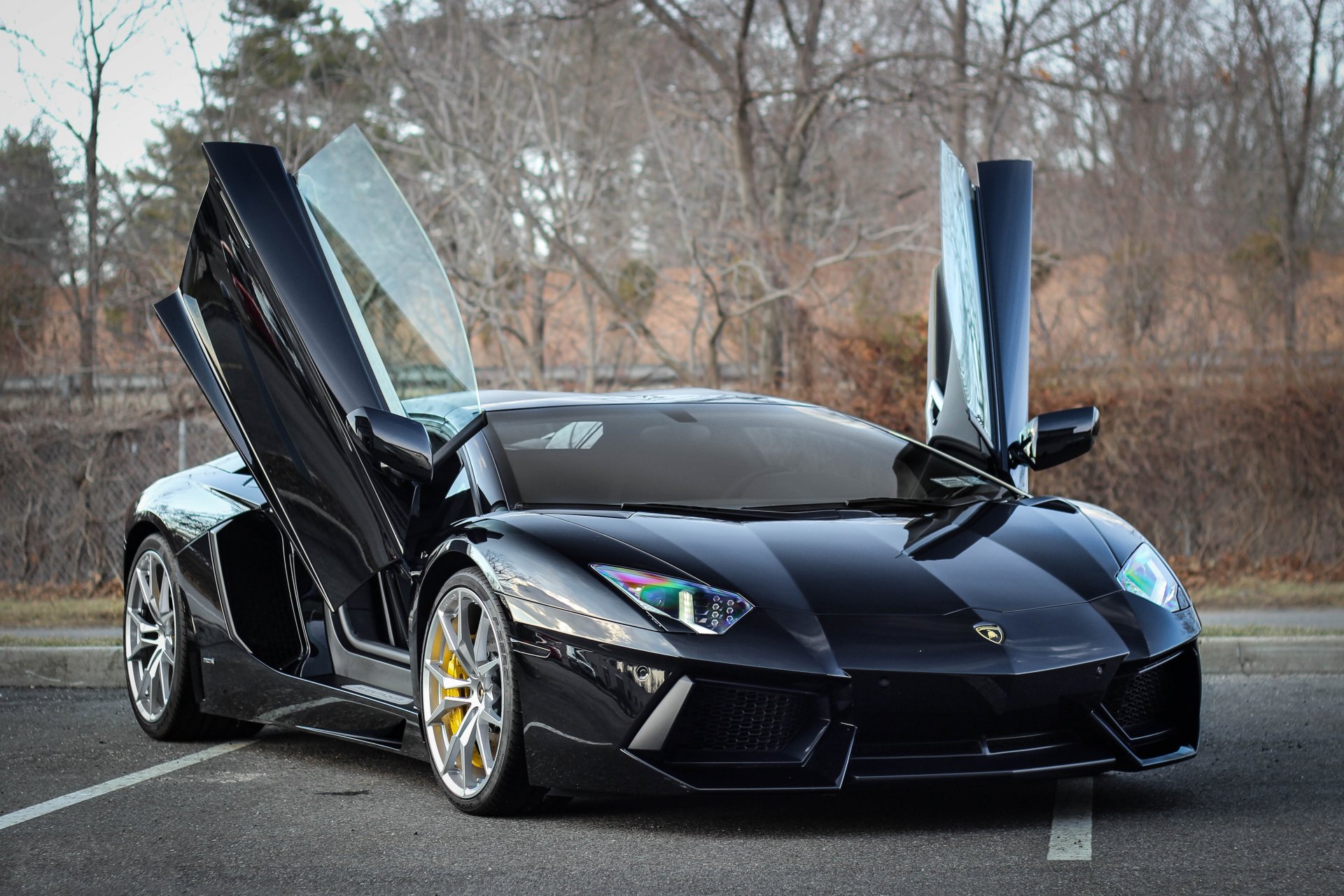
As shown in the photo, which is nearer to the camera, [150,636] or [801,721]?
[801,721]

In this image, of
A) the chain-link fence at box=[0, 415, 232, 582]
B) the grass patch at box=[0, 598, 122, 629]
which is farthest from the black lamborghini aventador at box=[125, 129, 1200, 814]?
the chain-link fence at box=[0, 415, 232, 582]

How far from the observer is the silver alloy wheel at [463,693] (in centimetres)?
426

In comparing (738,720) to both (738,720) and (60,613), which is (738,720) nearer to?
(738,720)

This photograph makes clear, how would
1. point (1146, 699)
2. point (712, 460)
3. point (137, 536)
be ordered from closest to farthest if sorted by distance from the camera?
1. point (1146, 699)
2. point (712, 460)
3. point (137, 536)

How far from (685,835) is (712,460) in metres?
1.42

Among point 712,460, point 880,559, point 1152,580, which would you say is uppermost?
point 712,460

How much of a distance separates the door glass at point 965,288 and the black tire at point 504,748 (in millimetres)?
2334

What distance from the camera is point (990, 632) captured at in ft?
12.9

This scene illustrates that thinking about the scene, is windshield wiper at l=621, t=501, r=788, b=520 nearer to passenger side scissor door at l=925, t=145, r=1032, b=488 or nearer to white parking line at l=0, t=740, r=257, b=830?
passenger side scissor door at l=925, t=145, r=1032, b=488

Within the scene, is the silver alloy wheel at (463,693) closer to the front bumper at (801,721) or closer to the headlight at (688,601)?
the front bumper at (801,721)

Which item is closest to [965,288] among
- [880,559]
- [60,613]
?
[880,559]

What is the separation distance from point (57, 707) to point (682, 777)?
4.19 metres

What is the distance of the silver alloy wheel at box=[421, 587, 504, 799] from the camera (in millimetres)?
4262

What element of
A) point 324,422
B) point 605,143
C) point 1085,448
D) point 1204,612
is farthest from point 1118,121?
point 324,422
